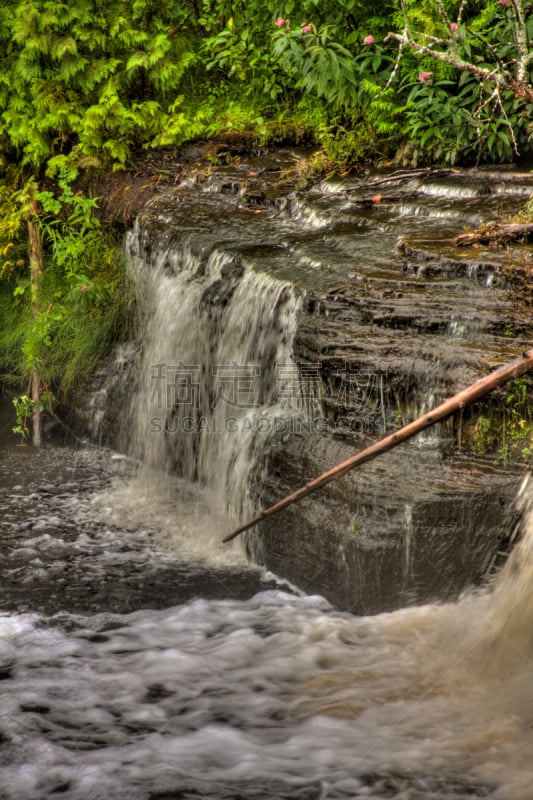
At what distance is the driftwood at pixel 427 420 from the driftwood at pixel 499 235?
1.58 metres

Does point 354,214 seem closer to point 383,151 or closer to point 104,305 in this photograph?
point 383,151

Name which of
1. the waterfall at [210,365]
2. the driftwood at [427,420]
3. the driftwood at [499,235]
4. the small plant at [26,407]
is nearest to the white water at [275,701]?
the driftwood at [427,420]

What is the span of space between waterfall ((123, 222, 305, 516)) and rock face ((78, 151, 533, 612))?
61 mm

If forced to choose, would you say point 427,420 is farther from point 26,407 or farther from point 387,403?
point 26,407

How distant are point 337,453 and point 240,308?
1558 mm

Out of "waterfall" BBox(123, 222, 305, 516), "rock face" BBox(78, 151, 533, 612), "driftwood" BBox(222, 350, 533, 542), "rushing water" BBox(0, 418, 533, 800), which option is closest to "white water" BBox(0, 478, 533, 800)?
"rushing water" BBox(0, 418, 533, 800)

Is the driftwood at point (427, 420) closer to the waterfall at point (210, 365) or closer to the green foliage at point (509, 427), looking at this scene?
the green foliage at point (509, 427)

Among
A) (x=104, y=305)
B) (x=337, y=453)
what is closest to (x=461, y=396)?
(x=337, y=453)

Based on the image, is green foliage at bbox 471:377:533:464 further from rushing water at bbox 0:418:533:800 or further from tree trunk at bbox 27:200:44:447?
tree trunk at bbox 27:200:44:447

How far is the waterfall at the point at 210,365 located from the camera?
531 cm

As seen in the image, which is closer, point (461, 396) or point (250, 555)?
point (461, 396)

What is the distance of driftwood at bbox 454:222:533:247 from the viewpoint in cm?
532

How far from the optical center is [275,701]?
3689 millimetres

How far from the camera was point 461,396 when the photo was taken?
376cm
